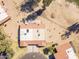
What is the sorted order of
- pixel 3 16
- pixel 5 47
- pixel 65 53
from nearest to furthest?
pixel 65 53
pixel 5 47
pixel 3 16

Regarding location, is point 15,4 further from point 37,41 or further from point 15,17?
point 37,41

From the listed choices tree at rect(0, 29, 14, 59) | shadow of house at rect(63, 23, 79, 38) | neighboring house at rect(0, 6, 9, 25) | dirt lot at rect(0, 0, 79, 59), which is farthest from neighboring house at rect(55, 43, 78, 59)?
neighboring house at rect(0, 6, 9, 25)

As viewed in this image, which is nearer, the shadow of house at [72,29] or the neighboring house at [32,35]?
the neighboring house at [32,35]

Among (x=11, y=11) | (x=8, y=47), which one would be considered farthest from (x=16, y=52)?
(x=11, y=11)

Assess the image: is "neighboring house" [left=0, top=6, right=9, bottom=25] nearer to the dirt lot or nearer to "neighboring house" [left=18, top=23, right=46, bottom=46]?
the dirt lot

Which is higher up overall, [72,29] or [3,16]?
[3,16]

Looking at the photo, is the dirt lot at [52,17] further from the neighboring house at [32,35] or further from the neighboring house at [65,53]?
the neighboring house at [65,53]

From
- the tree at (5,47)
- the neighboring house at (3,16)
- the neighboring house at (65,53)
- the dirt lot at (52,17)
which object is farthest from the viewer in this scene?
the dirt lot at (52,17)

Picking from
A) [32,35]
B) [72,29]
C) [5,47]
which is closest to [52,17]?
[72,29]

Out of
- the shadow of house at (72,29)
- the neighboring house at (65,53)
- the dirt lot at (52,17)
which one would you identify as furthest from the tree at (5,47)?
the shadow of house at (72,29)

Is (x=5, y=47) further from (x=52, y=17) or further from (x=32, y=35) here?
(x=52, y=17)
